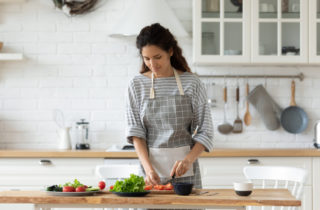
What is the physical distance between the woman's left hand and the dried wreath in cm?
254

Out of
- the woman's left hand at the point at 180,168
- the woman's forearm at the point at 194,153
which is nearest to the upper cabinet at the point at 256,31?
the woman's forearm at the point at 194,153

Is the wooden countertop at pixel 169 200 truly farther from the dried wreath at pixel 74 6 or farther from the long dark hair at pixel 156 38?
→ the dried wreath at pixel 74 6

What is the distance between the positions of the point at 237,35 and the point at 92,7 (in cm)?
127

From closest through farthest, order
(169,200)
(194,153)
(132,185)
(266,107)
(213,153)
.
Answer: (169,200) → (132,185) → (194,153) → (213,153) → (266,107)

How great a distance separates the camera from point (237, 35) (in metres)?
4.41

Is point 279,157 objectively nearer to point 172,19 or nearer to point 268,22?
point 268,22

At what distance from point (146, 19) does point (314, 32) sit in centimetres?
134

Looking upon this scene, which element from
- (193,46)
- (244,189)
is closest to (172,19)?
(193,46)

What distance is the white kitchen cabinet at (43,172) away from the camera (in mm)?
4086

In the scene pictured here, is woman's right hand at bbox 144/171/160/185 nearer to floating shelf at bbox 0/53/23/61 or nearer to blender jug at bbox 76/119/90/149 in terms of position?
blender jug at bbox 76/119/90/149

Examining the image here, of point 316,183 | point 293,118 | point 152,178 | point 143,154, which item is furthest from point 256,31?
point 152,178

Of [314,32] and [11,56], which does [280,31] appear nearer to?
[314,32]

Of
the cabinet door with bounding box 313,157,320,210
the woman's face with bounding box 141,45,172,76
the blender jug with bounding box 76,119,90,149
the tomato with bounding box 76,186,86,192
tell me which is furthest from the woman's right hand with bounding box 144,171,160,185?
the blender jug with bounding box 76,119,90,149

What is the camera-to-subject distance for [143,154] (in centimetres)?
261
